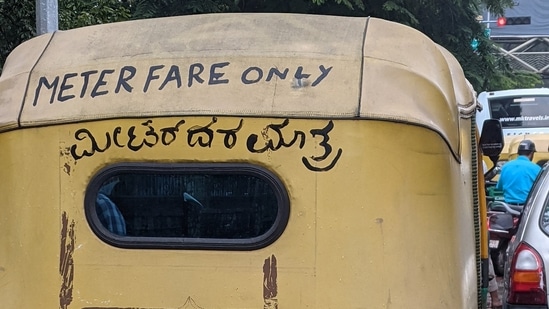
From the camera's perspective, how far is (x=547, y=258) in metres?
4.49

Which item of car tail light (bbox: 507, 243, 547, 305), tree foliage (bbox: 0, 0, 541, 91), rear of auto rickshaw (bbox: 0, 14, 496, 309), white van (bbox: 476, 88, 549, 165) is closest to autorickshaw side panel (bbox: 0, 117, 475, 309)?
rear of auto rickshaw (bbox: 0, 14, 496, 309)

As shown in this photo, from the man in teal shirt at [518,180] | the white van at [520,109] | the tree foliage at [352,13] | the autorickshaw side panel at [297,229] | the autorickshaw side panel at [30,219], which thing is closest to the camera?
the autorickshaw side panel at [297,229]

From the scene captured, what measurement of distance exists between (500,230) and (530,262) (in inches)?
46.4

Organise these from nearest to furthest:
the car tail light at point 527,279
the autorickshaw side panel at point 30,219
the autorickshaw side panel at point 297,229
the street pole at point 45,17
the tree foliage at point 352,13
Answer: the autorickshaw side panel at point 297,229 → the autorickshaw side panel at point 30,219 → the car tail light at point 527,279 → the street pole at point 45,17 → the tree foliage at point 352,13

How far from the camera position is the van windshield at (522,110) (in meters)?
17.1

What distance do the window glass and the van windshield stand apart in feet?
49.1

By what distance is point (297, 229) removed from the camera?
285 cm

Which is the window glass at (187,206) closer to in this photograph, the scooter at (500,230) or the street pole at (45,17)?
the scooter at (500,230)

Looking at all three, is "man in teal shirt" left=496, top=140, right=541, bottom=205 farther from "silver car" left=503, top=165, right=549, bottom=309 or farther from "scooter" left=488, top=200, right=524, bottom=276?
"silver car" left=503, top=165, right=549, bottom=309

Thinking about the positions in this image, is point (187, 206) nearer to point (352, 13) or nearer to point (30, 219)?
point (30, 219)

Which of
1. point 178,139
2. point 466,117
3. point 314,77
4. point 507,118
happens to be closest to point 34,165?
point 178,139

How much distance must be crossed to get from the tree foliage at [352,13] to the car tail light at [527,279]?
531 cm

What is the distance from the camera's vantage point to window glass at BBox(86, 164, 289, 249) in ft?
9.51

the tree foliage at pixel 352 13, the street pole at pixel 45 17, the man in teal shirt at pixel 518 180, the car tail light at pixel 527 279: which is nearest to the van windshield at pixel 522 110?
the tree foliage at pixel 352 13
